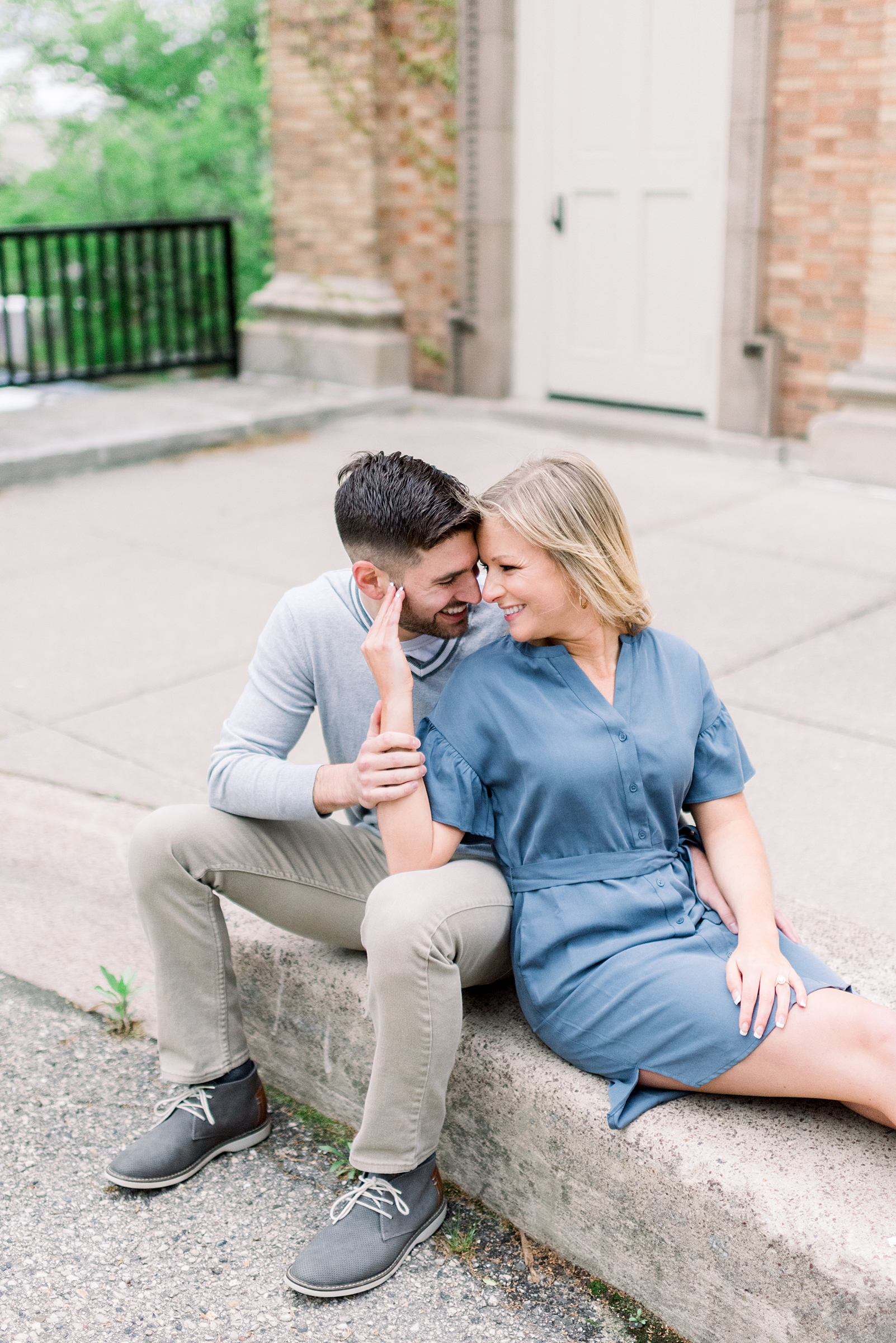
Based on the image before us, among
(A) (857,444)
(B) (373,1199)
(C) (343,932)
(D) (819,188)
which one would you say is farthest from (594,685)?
(D) (819,188)

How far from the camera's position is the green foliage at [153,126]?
11969 millimetres

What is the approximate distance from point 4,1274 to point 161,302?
856 centimetres

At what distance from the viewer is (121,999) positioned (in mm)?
3041

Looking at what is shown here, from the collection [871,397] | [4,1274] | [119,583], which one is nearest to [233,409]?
[119,583]

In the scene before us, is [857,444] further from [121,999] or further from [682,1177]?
[682,1177]

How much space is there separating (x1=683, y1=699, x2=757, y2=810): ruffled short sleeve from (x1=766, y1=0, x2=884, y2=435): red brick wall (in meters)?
5.28

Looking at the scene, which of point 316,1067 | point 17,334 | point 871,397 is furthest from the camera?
point 17,334

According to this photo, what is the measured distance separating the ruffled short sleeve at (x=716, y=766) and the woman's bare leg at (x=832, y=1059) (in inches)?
15.9

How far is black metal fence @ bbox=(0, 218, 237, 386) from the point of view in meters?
9.20

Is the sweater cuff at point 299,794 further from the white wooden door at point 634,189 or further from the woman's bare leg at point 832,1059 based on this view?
the white wooden door at point 634,189

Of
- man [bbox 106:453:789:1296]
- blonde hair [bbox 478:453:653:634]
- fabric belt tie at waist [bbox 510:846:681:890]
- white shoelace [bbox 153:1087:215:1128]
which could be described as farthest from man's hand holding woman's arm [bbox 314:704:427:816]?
white shoelace [bbox 153:1087:215:1128]

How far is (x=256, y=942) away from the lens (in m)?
2.76

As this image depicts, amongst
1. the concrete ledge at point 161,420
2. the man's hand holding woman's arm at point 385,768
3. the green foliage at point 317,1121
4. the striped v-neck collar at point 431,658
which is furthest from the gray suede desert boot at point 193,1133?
the concrete ledge at point 161,420

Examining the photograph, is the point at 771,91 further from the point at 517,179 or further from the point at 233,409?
the point at 233,409
